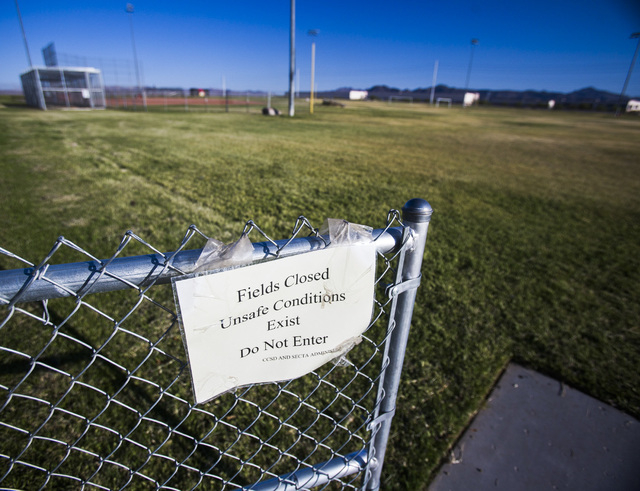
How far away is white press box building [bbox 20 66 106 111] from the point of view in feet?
83.7

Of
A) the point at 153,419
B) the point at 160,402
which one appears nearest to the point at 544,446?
the point at 153,419

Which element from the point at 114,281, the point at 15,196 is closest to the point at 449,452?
the point at 114,281

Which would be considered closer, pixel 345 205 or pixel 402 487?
pixel 402 487

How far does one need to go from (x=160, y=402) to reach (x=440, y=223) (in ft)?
14.7

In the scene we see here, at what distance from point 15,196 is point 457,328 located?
7.08 m

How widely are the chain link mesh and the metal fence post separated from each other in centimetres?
6

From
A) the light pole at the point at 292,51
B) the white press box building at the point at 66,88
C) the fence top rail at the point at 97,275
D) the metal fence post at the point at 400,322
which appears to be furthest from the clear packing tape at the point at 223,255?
the white press box building at the point at 66,88

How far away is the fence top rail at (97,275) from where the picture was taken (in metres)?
0.78

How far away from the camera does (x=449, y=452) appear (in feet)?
6.69

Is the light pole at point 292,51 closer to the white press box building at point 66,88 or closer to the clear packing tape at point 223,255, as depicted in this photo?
the white press box building at point 66,88

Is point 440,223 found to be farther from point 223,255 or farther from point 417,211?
point 223,255

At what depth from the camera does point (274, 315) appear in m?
1.06

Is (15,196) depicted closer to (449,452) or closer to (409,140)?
(449,452)

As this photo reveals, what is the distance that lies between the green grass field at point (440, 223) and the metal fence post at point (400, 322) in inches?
19.7
